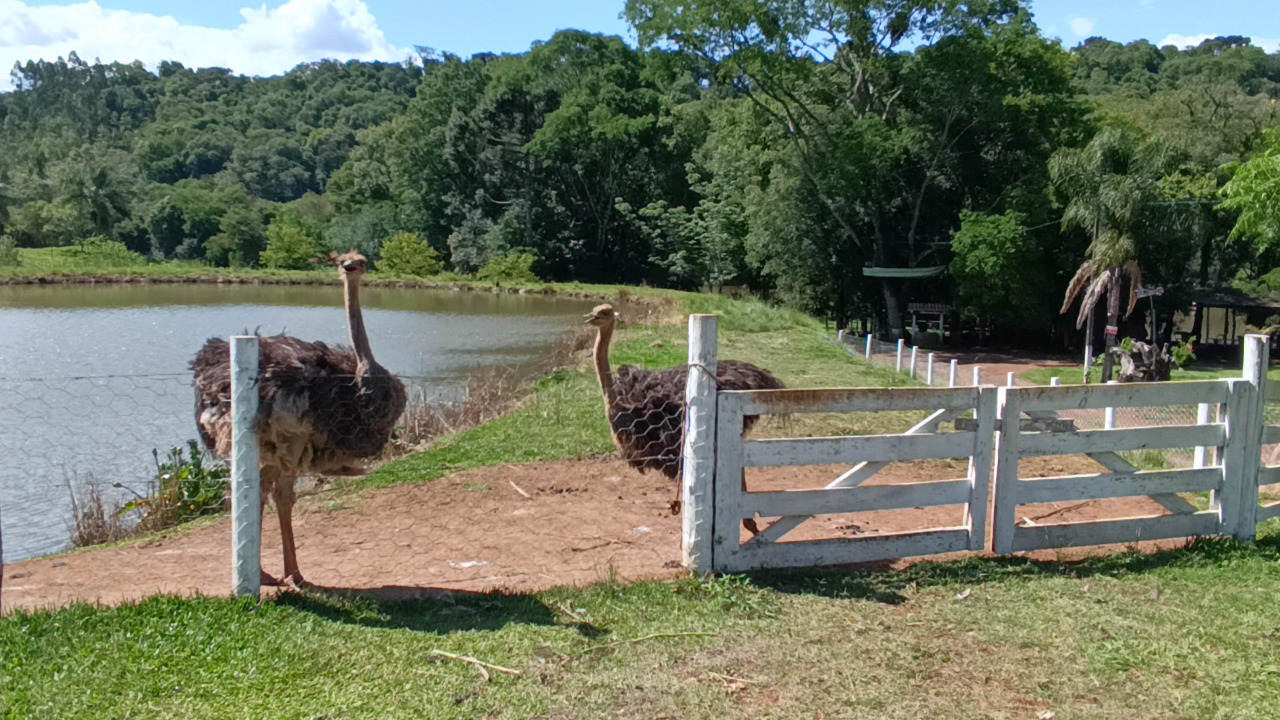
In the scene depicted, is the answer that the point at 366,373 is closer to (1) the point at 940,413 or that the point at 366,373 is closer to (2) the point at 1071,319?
(1) the point at 940,413

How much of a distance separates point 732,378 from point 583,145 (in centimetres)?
4310

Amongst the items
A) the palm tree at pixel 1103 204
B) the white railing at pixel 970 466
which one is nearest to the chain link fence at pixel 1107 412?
the white railing at pixel 970 466

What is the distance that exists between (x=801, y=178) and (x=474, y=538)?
83.2 ft

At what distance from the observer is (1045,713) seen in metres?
4.33

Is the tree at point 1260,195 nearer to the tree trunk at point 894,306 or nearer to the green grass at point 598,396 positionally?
the green grass at point 598,396

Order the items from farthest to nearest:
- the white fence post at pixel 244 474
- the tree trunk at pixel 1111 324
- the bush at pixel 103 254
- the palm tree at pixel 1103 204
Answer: the bush at pixel 103 254 < the palm tree at pixel 1103 204 < the tree trunk at pixel 1111 324 < the white fence post at pixel 244 474

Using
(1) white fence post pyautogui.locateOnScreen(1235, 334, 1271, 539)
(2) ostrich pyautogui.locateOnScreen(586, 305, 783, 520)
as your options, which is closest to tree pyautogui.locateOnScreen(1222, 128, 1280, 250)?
(1) white fence post pyautogui.locateOnScreen(1235, 334, 1271, 539)

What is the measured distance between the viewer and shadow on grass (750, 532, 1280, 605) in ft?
18.9

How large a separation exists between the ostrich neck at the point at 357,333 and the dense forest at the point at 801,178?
1843cm

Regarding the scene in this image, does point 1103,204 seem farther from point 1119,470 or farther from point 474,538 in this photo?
point 474,538

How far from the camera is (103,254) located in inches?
2147

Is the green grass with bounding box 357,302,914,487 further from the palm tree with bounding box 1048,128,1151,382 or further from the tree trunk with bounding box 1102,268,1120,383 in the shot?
the palm tree with bounding box 1048,128,1151,382

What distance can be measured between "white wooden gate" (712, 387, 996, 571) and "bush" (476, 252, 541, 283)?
42.2 meters

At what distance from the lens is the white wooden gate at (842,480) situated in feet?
19.0
